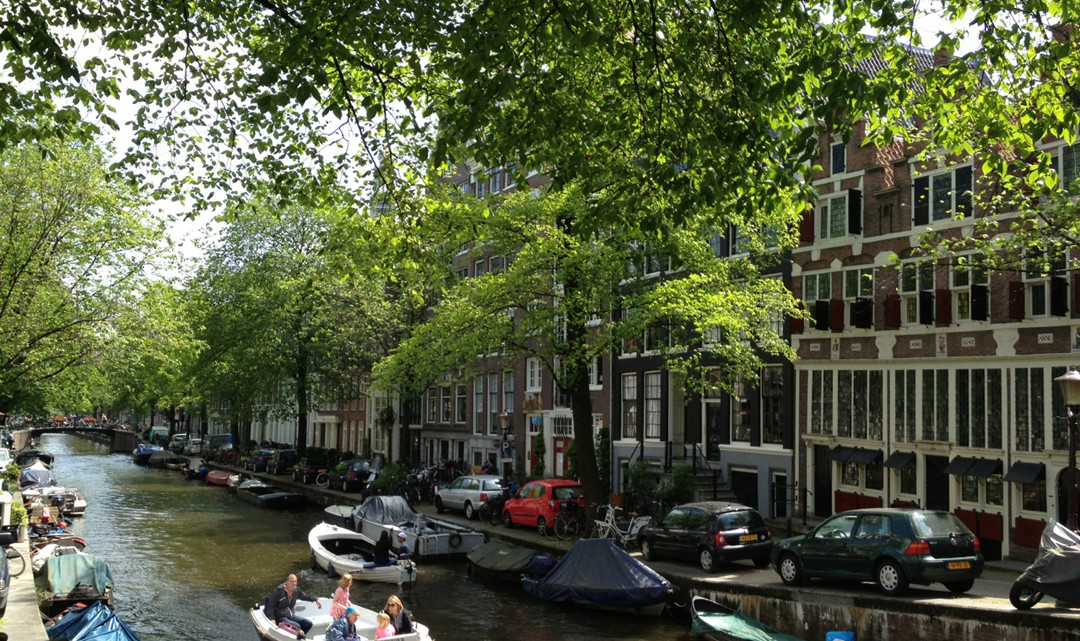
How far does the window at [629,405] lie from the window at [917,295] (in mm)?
12271

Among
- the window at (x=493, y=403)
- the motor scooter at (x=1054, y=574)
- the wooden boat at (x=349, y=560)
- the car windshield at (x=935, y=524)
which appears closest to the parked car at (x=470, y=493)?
the wooden boat at (x=349, y=560)

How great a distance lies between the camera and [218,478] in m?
55.3

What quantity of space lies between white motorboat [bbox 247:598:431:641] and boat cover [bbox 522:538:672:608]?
4.17m

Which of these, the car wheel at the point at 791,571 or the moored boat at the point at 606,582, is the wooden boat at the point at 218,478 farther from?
the car wheel at the point at 791,571

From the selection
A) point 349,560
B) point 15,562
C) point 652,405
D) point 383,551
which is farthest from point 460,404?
point 15,562

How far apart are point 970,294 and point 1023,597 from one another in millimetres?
10331

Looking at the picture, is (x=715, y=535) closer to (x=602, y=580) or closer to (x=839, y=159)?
(x=602, y=580)

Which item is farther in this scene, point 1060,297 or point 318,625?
point 1060,297

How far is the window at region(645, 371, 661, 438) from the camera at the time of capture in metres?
34.9

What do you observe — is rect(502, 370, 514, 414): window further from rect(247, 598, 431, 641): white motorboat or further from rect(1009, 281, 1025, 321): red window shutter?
rect(1009, 281, 1025, 321): red window shutter

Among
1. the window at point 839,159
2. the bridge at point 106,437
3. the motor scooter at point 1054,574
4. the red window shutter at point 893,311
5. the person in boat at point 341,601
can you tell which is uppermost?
the window at point 839,159

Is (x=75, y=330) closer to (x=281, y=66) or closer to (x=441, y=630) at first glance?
(x=441, y=630)

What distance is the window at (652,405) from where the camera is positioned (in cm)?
3494

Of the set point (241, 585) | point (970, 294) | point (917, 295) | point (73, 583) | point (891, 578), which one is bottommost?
point (241, 585)
